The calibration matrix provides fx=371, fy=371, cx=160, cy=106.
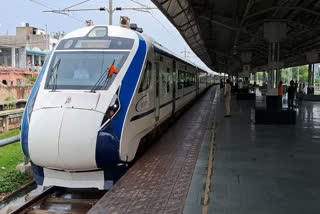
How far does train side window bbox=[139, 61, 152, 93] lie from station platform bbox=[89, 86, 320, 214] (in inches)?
68.5

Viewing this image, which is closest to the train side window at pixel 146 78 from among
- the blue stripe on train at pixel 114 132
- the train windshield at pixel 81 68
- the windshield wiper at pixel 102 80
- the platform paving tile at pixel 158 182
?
the blue stripe on train at pixel 114 132

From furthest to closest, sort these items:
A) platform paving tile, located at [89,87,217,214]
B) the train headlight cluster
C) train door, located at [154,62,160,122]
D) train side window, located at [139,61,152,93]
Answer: train door, located at [154,62,160,122], train side window, located at [139,61,152,93], the train headlight cluster, platform paving tile, located at [89,87,217,214]

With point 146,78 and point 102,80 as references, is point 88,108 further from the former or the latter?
point 146,78

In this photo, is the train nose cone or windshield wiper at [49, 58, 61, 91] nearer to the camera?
the train nose cone

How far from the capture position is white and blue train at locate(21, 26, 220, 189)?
21.6ft

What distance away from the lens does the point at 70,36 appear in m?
8.49

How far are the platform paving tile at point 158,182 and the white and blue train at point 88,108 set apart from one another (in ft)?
1.80

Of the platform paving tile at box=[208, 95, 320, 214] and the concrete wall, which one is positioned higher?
the concrete wall

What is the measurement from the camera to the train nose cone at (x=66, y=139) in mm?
6543

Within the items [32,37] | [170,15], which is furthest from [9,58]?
[170,15]

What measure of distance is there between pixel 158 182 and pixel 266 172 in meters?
2.07

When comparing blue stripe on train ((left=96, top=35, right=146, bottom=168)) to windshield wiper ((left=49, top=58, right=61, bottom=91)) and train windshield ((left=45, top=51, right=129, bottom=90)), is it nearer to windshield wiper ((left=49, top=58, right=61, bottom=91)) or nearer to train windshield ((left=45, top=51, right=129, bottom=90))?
train windshield ((left=45, top=51, right=129, bottom=90))

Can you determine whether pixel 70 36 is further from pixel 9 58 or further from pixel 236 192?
pixel 9 58

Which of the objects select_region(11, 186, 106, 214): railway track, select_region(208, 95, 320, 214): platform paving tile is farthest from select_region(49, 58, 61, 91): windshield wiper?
select_region(208, 95, 320, 214): platform paving tile
